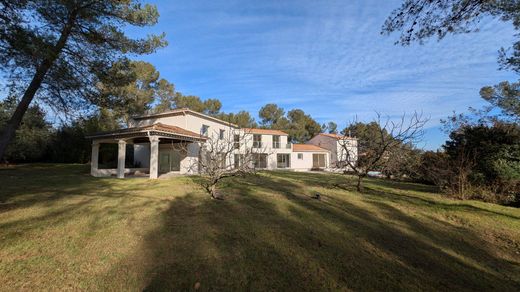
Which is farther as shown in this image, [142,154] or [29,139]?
[142,154]

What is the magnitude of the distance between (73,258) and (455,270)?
6.68 metres

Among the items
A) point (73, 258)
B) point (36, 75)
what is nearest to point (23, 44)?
point (36, 75)

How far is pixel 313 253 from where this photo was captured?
4.65 m

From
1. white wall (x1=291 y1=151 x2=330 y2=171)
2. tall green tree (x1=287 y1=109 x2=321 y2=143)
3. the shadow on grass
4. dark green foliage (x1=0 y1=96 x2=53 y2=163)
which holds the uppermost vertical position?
tall green tree (x1=287 y1=109 x2=321 y2=143)

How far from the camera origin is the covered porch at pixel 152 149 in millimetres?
15688

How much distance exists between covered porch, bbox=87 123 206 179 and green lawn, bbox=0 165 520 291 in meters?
6.56

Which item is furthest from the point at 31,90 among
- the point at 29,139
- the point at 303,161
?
the point at 303,161

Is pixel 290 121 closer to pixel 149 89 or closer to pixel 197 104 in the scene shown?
pixel 197 104

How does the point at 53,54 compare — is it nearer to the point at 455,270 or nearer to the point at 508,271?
the point at 455,270

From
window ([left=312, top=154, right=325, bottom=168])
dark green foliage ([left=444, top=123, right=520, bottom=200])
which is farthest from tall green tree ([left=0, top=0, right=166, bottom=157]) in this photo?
window ([left=312, top=154, right=325, bottom=168])

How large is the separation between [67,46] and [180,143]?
22.4 ft

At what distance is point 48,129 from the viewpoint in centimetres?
2527

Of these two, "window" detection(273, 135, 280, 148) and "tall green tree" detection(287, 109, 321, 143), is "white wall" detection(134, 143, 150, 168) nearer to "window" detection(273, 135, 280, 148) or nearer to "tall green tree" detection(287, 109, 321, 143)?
"window" detection(273, 135, 280, 148)

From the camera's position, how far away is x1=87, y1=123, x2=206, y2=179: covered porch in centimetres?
1569
